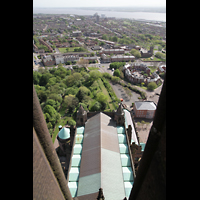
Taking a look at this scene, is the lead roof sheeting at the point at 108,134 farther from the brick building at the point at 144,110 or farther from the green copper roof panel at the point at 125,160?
the brick building at the point at 144,110

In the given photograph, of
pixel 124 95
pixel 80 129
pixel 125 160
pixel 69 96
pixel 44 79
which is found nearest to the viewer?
pixel 125 160

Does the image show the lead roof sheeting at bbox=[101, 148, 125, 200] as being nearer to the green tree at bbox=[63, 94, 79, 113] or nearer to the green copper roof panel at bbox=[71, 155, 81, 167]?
the green copper roof panel at bbox=[71, 155, 81, 167]

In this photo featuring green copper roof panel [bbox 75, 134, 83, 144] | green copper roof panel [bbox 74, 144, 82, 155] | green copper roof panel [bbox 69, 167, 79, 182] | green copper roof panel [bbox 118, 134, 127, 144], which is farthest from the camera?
green copper roof panel [bbox 75, 134, 83, 144]

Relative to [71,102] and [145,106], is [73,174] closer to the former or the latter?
[71,102]

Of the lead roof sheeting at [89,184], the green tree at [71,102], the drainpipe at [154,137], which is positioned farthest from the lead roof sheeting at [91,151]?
the green tree at [71,102]

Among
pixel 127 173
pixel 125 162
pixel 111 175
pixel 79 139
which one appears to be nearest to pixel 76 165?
pixel 79 139

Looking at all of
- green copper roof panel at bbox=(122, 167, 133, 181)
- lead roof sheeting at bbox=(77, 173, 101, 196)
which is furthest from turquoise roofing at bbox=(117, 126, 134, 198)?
lead roof sheeting at bbox=(77, 173, 101, 196)
